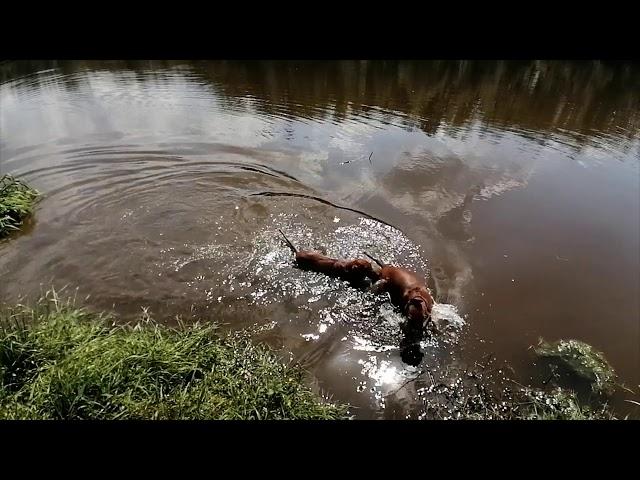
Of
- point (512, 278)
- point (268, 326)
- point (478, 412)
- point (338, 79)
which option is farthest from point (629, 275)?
point (338, 79)

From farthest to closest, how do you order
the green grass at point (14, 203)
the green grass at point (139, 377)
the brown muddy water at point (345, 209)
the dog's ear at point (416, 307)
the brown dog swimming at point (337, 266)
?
the green grass at point (14, 203) < the brown dog swimming at point (337, 266) < the brown muddy water at point (345, 209) < the dog's ear at point (416, 307) < the green grass at point (139, 377)

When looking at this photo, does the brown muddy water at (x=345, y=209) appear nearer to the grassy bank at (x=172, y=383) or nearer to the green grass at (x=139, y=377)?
the grassy bank at (x=172, y=383)

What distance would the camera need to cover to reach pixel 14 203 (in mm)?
7098

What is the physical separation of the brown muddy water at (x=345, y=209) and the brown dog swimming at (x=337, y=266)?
17cm

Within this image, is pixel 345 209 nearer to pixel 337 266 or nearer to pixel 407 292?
pixel 337 266

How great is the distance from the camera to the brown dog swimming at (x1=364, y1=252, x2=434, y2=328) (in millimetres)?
4902

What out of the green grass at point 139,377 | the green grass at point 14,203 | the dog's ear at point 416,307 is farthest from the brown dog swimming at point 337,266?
the green grass at point 14,203

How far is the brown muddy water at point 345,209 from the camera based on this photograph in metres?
5.30

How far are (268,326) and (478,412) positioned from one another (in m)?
2.45

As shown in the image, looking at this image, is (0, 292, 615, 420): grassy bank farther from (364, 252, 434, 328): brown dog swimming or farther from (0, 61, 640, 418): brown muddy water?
(364, 252, 434, 328): brown dog swimming

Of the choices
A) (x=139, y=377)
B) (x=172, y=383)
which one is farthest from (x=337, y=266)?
(x=139, y=377)

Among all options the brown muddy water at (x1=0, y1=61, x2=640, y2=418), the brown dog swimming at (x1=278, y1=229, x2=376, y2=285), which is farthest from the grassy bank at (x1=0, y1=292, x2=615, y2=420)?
the brown dog swimming at (x1=278, y1=229, x2=376, y2=285)

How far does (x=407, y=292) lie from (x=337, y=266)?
3.45ft

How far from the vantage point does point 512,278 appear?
6160 mm
